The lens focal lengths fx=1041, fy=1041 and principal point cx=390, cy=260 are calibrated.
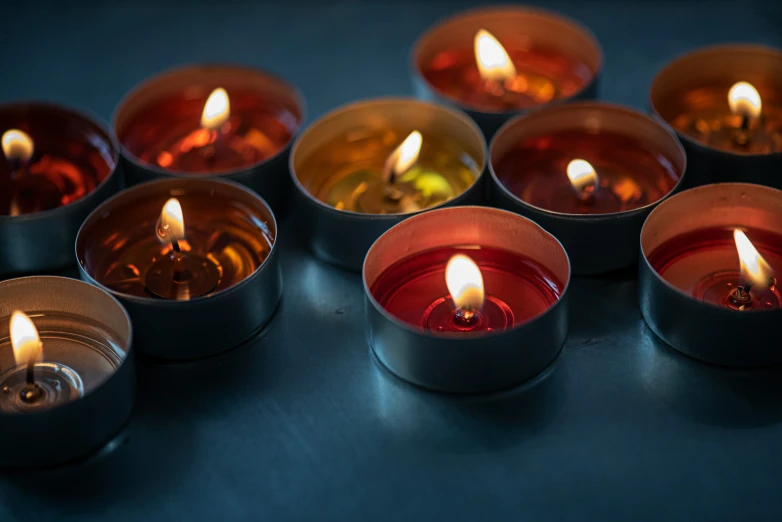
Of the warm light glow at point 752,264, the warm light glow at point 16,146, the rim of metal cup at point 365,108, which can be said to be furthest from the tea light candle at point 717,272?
the warm light glow at point 16,146

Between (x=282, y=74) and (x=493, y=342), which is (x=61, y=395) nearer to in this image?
(x=493, y=342)

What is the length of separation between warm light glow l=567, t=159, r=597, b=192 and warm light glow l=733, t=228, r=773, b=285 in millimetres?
209

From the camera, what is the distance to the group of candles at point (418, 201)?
1.14 metres

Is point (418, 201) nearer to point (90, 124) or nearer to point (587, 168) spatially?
point (587, 168)

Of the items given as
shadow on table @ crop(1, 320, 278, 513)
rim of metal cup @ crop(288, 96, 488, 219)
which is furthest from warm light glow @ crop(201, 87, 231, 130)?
shadow on table @ crop(1, 320, 278, 513)

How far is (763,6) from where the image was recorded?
1646mm

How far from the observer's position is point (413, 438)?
1091 mm

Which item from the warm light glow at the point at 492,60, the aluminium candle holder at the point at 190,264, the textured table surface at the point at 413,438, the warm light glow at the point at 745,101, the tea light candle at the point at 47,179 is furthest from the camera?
the warm light glow at the point at 492,60

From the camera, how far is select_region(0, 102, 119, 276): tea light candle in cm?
125

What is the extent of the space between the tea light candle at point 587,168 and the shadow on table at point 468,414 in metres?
0.19

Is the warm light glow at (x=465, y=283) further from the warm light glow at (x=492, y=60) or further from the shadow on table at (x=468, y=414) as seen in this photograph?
the warm light glow at (x=492, y=60)

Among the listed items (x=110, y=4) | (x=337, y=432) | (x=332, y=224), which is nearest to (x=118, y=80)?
(x=110, y=4)

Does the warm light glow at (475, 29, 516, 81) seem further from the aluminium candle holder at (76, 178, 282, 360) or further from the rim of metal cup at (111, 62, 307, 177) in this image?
the aluminium candle holder at (76, 178, 282, 360)

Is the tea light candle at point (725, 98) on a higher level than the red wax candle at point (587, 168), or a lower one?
higher
